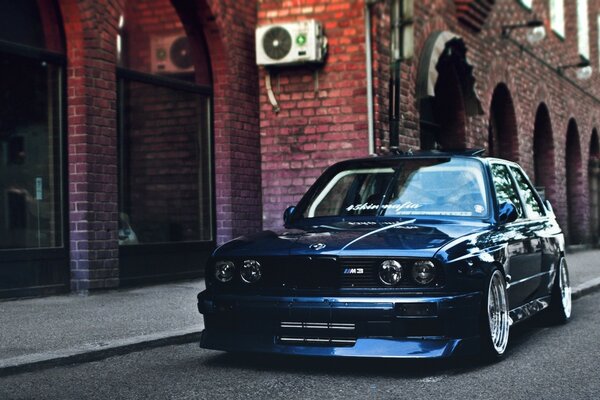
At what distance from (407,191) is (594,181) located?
2386 centimetres

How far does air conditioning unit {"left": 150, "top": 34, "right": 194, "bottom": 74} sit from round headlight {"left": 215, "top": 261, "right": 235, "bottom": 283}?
6.04 m

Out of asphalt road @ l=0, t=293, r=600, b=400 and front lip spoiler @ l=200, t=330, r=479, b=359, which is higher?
front lip spoiler @ l=200, t=330, r=479, b=359

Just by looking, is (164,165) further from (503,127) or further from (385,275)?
(503,127)

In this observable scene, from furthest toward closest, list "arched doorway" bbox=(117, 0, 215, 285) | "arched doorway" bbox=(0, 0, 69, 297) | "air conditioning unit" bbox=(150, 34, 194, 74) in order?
"air conditioning unit" bbox=(150, 34, 194, 74), "arched doorway" bbox=(117, 0, 215, 285), "arched doorway" bbox=(0, 0, 69, 297)

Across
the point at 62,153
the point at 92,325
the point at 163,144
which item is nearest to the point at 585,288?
the point at 163,144

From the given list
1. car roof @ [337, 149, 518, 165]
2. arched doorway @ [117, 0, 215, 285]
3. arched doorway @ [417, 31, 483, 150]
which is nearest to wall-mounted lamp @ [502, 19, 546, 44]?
arched doorway @ [417, 31, 483, 150]

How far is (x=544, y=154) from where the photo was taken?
23672 mm

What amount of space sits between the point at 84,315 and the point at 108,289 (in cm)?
211

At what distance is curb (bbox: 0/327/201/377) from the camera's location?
249 inches

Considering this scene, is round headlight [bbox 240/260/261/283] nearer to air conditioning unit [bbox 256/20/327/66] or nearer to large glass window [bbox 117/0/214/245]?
large glass window [bbox 117/0/214/245]

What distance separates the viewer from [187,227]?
12.8 m

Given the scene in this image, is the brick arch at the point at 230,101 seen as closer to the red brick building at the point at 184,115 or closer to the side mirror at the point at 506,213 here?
the red brick building at the point at 184,115

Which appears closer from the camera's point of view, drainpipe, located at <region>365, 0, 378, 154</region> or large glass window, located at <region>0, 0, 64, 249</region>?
large glass window, located at <region>0, 0, 64, 249</region>

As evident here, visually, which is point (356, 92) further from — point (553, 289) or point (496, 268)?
point (496, 268)
